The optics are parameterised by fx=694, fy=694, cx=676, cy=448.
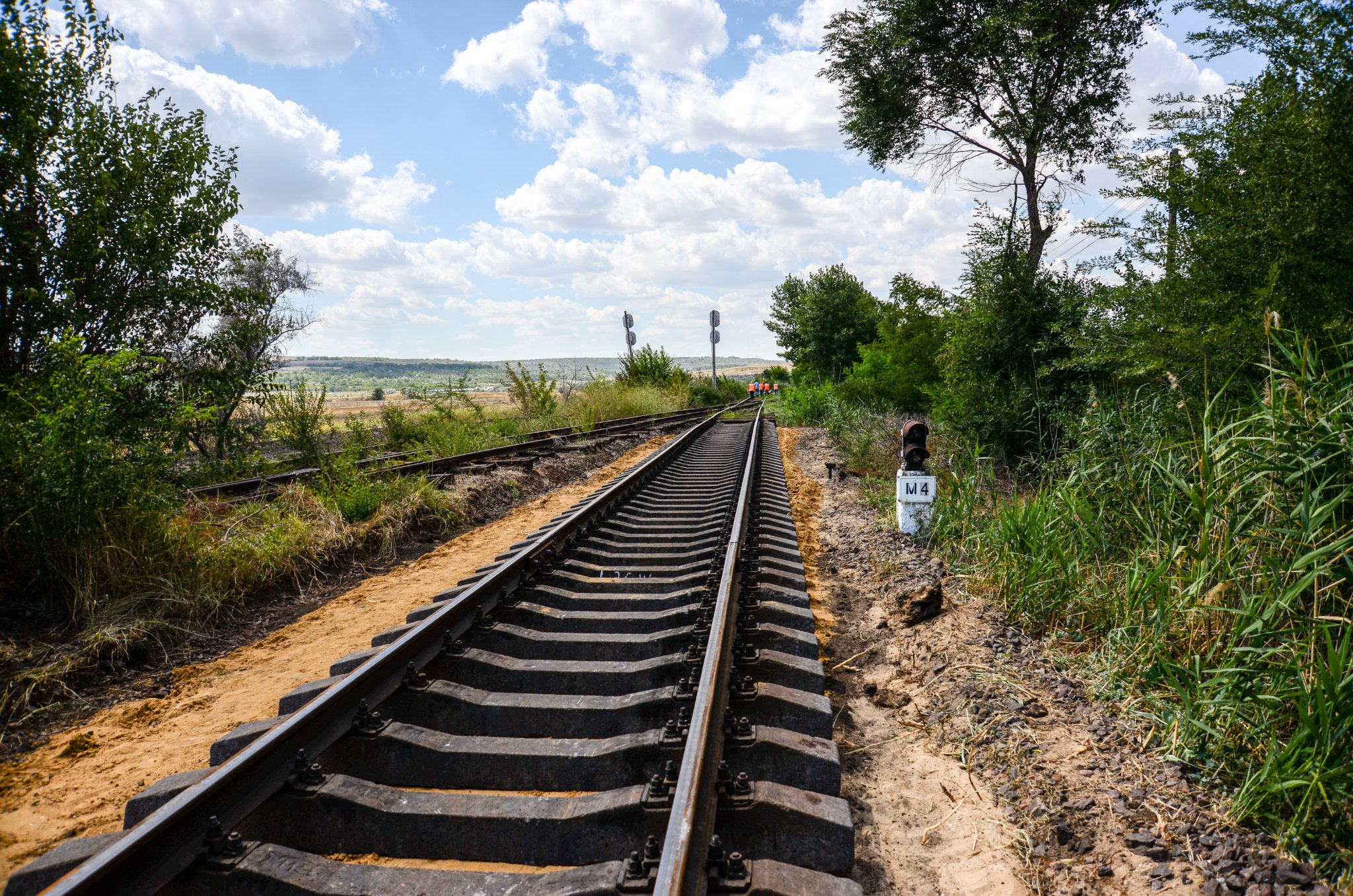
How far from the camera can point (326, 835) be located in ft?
7.64

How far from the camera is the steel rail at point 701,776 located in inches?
72.0

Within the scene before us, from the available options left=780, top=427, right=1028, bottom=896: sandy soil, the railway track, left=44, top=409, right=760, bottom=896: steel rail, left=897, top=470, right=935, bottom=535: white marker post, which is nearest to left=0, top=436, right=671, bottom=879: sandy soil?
the railway track

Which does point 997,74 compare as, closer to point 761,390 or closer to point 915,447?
point 915,447

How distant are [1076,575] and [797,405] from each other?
21.4m

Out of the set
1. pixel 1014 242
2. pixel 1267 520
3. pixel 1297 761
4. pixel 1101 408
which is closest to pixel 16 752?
pixel 1297 761

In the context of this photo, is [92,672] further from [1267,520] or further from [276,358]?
[276,358]

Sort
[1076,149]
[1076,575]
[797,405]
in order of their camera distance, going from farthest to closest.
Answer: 1. [797,405]
2. [1076,149]
3. [1076,575]

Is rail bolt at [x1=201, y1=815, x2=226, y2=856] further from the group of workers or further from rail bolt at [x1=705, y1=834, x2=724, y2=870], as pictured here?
the group of workers

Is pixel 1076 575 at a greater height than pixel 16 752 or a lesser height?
greater

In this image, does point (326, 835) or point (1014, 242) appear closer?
point (326, 835)

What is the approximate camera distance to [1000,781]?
2785 mm

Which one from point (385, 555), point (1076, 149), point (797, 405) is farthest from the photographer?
point (797, 405)

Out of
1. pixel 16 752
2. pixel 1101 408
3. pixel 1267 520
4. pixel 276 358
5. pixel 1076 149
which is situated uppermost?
pixel 1076 149

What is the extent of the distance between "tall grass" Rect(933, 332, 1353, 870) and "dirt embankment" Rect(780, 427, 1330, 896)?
17cm
